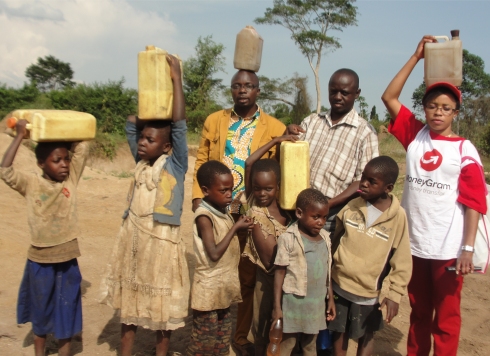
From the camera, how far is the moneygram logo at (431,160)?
Result: 2680 millimetres

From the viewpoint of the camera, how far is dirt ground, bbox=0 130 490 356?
332 cm

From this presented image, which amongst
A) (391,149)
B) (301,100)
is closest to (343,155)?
(391,149)

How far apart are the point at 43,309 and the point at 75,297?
202mm

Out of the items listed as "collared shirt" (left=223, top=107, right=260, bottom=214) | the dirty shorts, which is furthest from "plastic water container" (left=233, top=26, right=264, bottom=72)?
the dirty shorts

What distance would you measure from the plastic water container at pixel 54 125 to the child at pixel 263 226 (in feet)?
3.41

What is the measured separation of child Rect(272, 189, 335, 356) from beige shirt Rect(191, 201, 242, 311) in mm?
310

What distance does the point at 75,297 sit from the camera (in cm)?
295

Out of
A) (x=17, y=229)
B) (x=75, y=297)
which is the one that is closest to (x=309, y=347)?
(x=75, y=297)

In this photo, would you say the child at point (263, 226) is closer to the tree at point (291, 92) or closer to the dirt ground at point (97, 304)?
the dirt ground at point (97, 304)

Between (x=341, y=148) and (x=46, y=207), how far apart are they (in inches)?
75.2

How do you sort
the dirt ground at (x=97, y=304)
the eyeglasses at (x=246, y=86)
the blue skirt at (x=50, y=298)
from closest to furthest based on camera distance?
the blue skirt at (x=50, y=298) → the eyeglasses at (x=246, y=86) → the dirt ground at (x=97, y=304)

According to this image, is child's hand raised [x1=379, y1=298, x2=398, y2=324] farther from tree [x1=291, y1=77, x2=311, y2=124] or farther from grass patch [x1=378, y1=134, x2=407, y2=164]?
tree [x1=291, y1=77, x2=311, y2=124]

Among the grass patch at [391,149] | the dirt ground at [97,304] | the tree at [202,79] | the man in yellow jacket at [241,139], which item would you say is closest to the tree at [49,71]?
the tree at [202,79]

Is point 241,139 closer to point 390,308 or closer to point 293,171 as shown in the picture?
point 293,171
